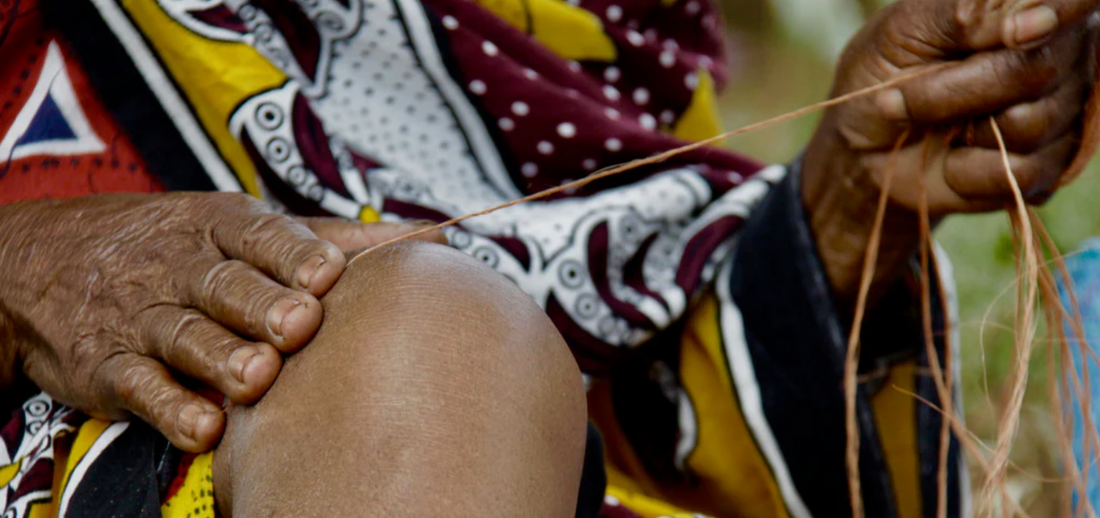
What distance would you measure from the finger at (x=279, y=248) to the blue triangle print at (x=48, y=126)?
255mm

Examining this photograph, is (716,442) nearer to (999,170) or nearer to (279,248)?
(999,170)

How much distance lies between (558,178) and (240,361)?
1.96ft

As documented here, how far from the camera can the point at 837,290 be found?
41.3 inches

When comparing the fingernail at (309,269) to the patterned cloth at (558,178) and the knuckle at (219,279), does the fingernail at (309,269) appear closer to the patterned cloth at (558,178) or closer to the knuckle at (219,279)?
the knuckle at (219,279)

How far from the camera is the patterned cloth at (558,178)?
34.0 inches

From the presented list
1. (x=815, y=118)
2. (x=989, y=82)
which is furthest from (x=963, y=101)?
(x=815, y=118)

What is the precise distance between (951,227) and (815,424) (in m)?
1.38

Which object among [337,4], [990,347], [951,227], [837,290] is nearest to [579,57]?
[337,4]

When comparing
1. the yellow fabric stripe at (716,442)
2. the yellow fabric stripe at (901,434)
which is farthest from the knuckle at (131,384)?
the yellow fabric stripe at (901,434)

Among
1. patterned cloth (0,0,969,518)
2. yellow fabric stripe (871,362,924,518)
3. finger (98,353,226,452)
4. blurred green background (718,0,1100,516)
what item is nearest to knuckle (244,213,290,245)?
finger (98,353,226,452)

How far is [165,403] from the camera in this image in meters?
0.62

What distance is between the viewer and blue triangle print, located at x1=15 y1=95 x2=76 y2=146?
833 mm

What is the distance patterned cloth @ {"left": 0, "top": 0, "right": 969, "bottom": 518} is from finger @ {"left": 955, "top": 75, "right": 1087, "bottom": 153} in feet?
0.93

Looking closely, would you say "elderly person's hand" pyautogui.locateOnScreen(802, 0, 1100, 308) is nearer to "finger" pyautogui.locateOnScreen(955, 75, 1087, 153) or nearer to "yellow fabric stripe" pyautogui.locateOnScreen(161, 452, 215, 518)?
"finger" pyautogui.locateOnScreen(955, 75, 1087, 153)
